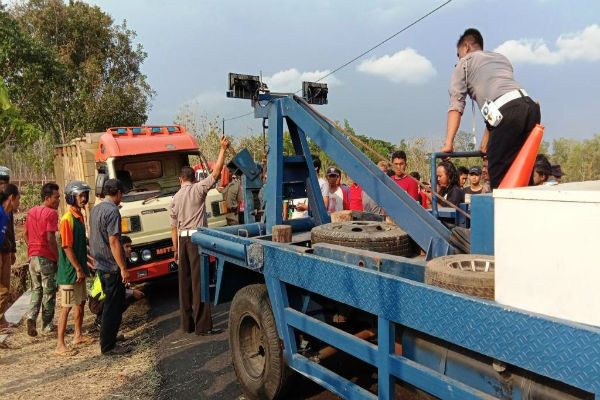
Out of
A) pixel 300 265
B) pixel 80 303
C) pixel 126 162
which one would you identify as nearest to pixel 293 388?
pixel 300 265

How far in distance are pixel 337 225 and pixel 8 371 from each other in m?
3.76

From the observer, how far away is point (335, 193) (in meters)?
6.81

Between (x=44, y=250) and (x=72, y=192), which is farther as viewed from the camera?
(x=44, y=250)

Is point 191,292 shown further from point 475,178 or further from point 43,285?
point 475,178

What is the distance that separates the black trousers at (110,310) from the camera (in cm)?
509

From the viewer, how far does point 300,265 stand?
10.3ft

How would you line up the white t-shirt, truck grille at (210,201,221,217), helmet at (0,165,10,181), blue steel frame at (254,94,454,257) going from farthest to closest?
truck grille at (210,201,221,217) < the white t-shirt < helmet at (0,165,10,181) < blue steel frame at (254,94,454,257)

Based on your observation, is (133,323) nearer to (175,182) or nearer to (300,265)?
(175,182)

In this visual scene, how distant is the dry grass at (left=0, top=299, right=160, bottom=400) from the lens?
14.0 feet

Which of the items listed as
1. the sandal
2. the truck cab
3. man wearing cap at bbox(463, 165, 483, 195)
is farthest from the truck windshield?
man wearing cap at bbox(463, 165, 483, 195)

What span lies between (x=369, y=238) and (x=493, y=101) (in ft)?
3.97

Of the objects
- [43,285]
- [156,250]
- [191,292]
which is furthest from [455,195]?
[43,285]

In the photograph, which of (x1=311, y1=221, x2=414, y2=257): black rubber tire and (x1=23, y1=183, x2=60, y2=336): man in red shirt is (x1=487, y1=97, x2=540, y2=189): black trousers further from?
(x1=23, y1=183, x2=60, y2=336): man in red shirt

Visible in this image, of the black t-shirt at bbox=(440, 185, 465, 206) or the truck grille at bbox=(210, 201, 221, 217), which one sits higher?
the black t-shirt at bbox=(440, 185, 465, 206)
